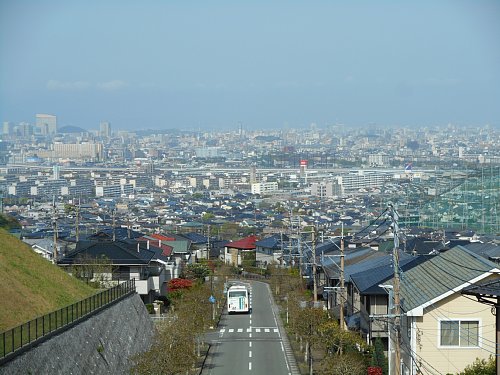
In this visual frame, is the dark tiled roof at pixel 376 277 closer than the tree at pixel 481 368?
→ No

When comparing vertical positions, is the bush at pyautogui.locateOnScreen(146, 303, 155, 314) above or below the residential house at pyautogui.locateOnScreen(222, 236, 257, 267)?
above

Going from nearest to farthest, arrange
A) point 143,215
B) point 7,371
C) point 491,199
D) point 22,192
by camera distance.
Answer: point 7,371, point 491,199, point 143,215, point 22,192

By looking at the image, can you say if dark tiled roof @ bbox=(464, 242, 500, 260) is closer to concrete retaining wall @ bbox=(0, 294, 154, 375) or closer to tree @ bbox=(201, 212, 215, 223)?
concrete retaining wall @ bbox=(0, 294, 154, 375)

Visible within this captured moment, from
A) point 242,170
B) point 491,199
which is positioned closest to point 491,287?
point 491,199

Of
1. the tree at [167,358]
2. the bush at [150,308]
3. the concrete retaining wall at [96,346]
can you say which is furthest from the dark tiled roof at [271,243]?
the tree at [167,358]

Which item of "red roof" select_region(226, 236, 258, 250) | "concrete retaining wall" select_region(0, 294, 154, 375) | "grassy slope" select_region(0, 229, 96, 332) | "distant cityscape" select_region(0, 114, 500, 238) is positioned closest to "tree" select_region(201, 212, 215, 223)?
"distant cityscape" select_region(0, 114, 500, 238)

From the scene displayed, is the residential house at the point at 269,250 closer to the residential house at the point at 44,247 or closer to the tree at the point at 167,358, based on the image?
the residential house at the point at 44,247

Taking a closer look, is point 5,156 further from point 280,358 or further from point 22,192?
point 280,358
